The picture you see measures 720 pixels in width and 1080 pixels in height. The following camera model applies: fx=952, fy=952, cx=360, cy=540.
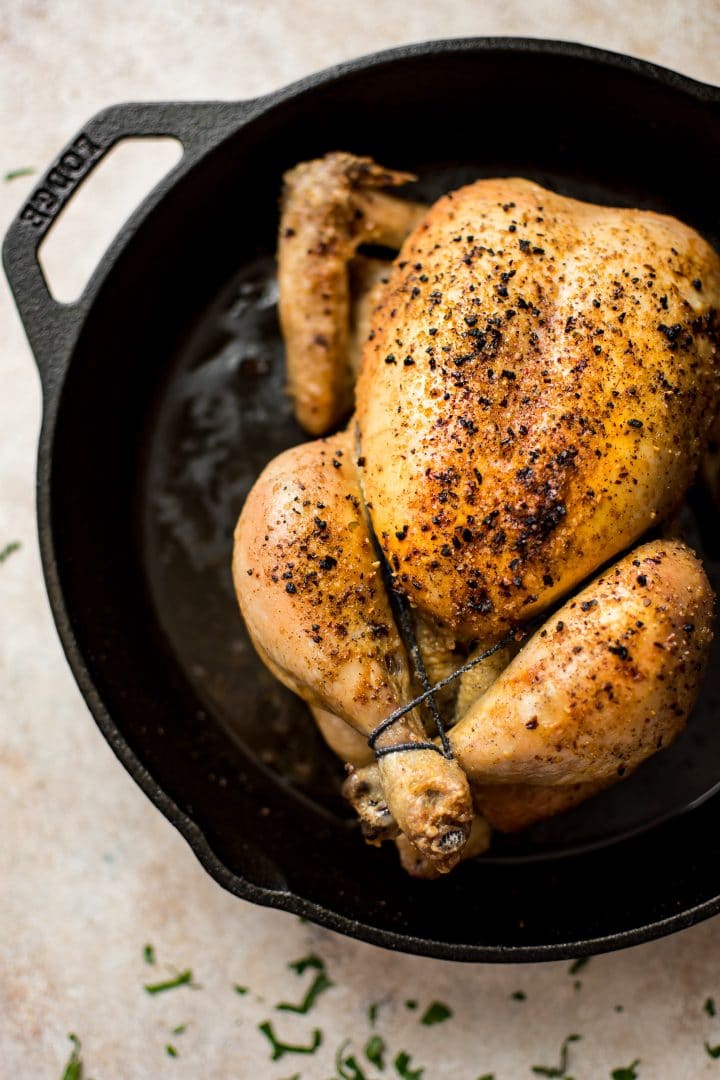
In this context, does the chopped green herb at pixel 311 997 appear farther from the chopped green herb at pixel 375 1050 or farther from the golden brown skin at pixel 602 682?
the golden brown skin at pixel 602 682

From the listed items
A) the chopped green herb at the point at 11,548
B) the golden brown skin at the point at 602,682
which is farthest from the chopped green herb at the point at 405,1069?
the chopped green herb at the point at 11,548

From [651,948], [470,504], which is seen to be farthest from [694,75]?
[651,948]

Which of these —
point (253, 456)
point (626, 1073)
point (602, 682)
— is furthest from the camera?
point (253, 456)

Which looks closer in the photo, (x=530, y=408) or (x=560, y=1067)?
(x=530, y=408)

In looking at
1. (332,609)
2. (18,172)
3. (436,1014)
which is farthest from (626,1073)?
(18,172)

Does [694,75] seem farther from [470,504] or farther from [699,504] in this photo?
[470,504]

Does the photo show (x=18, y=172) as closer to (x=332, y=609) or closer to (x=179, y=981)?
(x=332, y=609)
